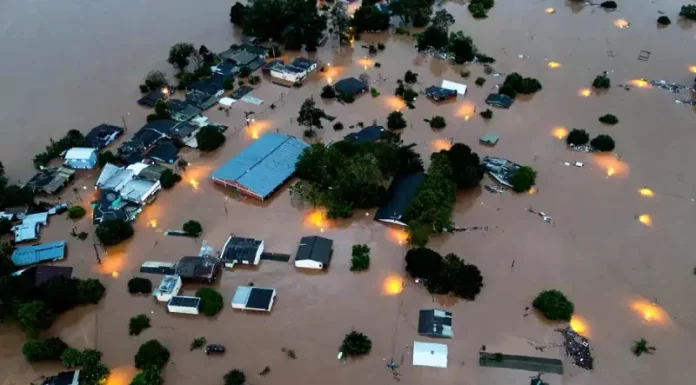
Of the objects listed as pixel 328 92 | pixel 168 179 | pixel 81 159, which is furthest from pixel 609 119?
pixel 81 159

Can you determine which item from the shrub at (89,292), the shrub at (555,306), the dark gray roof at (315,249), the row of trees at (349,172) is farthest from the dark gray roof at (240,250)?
the shrub at (555,306)

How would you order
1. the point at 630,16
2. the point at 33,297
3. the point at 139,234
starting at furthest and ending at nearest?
the point at 630,16 < the point at 139,234 < the point at 33,297

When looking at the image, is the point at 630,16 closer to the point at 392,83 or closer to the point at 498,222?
Result: the point at 392,83

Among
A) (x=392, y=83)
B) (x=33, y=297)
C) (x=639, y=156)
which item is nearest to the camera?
(x=33, y=297)

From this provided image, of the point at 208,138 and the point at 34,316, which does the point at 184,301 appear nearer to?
the point at 34,316

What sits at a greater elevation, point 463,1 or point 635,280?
point 463,1

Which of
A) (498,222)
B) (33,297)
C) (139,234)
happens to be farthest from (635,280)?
(33,297)
